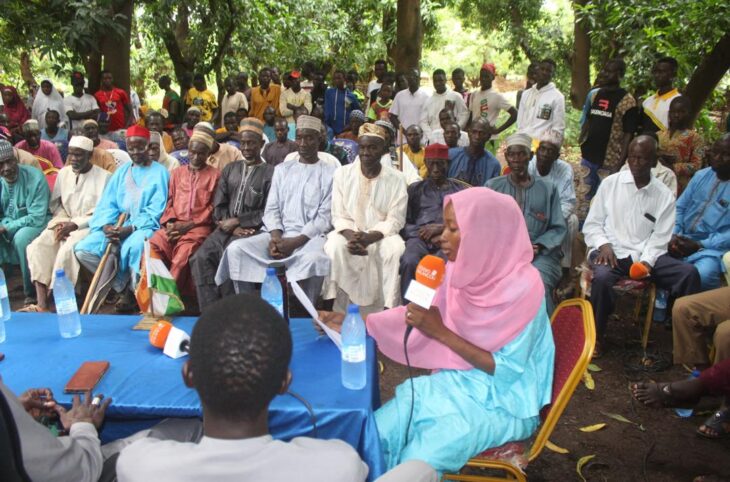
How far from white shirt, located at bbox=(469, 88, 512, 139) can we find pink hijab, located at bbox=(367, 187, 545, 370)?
21.2ft

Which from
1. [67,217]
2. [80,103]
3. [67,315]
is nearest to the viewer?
[67,315]

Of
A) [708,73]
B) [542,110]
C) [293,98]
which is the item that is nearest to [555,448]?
[542,110]

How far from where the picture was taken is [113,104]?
30.2ft

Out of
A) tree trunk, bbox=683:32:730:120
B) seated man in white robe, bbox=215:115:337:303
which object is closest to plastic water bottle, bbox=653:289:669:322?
seated man in white robe, bbox=215:115:337:303

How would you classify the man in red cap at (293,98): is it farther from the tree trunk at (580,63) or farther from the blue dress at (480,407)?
the blue dress at (480,407)

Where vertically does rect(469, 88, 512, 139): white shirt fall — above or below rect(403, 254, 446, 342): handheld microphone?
above

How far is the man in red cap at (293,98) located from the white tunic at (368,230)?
5195 mm

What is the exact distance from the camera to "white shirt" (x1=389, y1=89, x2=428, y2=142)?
28.1ft

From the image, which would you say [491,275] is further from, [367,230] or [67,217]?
[67,217]

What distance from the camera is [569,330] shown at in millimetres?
2410

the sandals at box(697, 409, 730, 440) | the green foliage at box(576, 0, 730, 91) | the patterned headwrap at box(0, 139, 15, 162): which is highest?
the green foliage at box(576, 0, 730, 91)

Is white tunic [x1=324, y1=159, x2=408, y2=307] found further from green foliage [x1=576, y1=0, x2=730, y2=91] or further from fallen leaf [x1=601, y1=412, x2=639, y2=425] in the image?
green foliage [x1=576, y1=0, x2=730, y2=91]

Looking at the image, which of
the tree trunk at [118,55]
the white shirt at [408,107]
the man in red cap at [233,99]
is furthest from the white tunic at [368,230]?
the tree trunk at [118,55]

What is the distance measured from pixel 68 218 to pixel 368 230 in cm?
299
